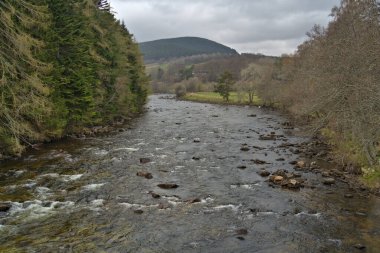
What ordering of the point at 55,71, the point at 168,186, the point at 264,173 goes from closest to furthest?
the point at 168,186 → the point at 264,173 → the point at 55,71

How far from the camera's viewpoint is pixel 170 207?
60.3 feet

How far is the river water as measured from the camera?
1437cm

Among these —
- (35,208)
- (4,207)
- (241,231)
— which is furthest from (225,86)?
(241,231)

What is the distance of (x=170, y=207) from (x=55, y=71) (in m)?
20.9

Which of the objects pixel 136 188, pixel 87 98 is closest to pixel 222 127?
pixel 87 98

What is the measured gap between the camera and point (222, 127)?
49.2 m

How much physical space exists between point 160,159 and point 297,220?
1415 centimetres

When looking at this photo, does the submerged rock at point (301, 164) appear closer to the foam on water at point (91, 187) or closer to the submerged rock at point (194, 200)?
the submerged rock at point (194, 200)

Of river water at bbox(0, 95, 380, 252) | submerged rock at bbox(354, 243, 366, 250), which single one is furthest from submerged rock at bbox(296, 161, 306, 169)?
submerged rock at bbox(354, 243, 366, 250)

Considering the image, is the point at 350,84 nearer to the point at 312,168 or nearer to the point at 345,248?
the point at 312,168

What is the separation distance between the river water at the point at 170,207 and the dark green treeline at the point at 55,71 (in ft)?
10.6

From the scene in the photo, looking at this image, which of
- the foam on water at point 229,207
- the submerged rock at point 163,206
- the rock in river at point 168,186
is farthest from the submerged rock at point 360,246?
the rock in river at point 168,186

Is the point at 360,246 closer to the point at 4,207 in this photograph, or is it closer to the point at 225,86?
the point at 4,207

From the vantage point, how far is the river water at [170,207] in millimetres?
14367
